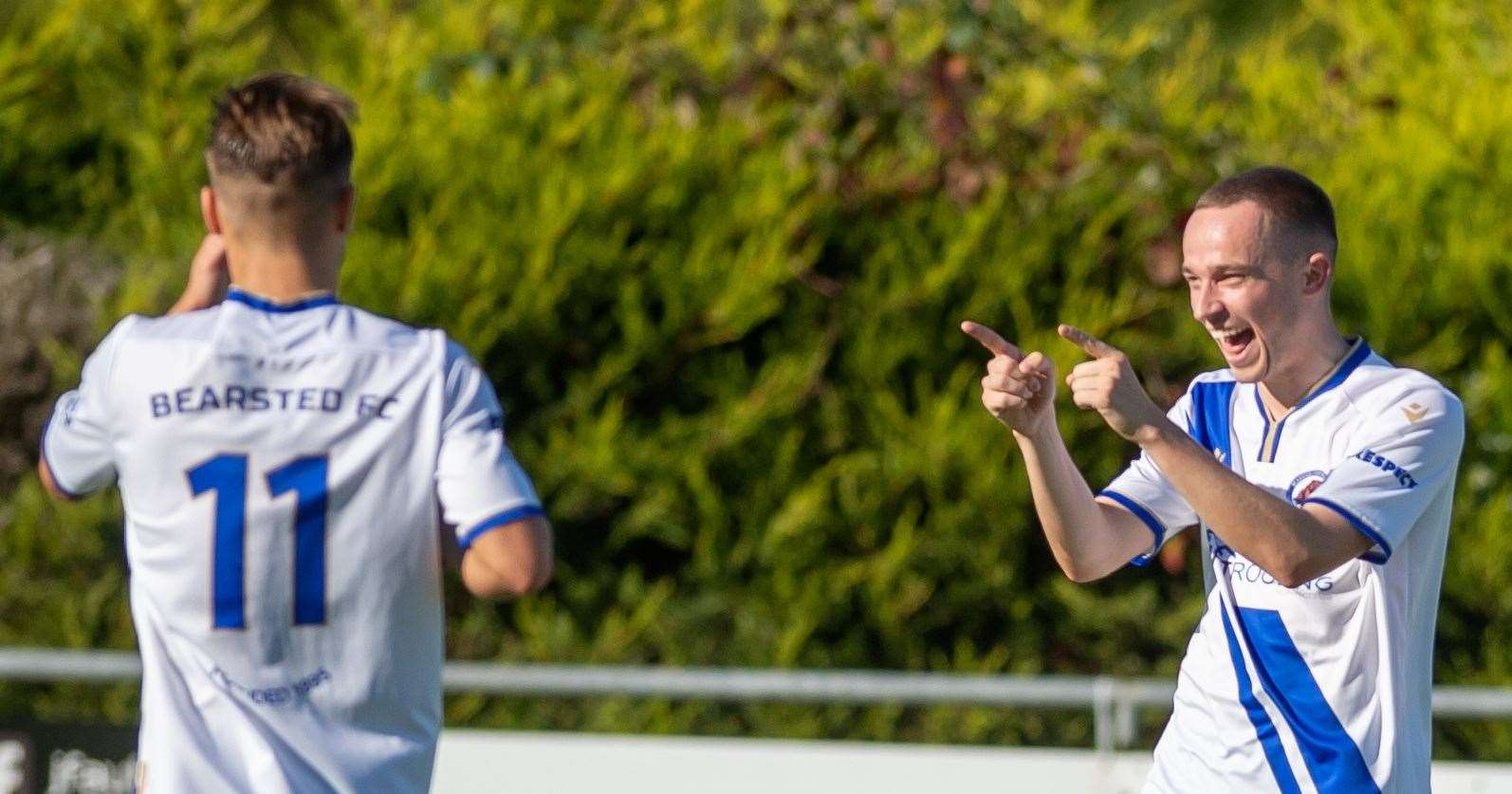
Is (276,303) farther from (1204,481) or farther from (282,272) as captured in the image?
(1204,481)

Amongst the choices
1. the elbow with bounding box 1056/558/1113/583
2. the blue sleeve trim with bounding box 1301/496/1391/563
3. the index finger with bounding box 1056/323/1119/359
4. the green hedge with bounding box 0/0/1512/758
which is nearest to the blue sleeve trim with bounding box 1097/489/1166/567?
the elbow with bounding box 1056/558/1113/583

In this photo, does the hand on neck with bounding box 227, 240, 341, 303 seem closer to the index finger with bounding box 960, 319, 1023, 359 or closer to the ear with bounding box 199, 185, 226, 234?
the ear with bounding box 199, 185, 226, 234

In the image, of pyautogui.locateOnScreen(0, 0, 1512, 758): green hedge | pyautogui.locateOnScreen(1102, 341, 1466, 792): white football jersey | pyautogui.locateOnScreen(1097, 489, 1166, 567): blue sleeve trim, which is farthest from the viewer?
pyautogui.locateOnScreen(0, 0, 1512, 758): green hedge

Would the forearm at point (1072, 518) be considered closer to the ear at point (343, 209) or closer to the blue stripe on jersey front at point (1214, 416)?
the blue stripe on jersey front at point (1214, 416)

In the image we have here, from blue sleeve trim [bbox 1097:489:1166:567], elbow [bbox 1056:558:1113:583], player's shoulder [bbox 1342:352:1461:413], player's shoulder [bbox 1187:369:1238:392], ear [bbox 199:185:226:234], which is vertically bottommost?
elbow [bbox 1056:558:1113:583]

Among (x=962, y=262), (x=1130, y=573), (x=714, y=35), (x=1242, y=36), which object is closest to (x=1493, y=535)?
(x=1130, y=573)

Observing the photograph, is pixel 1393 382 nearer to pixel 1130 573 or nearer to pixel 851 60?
pixel 1130 573

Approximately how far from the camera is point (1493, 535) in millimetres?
6051

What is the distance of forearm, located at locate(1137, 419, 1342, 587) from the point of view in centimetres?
285


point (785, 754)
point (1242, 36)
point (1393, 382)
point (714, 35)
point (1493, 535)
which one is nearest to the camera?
point (1393, 382)

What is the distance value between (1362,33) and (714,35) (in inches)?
92.8

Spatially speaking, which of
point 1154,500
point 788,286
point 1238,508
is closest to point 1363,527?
point 1238,508

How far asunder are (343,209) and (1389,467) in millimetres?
1593

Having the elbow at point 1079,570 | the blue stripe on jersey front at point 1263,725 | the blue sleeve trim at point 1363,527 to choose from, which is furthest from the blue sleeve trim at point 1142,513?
the blue sleeve trim at point 1363,527
